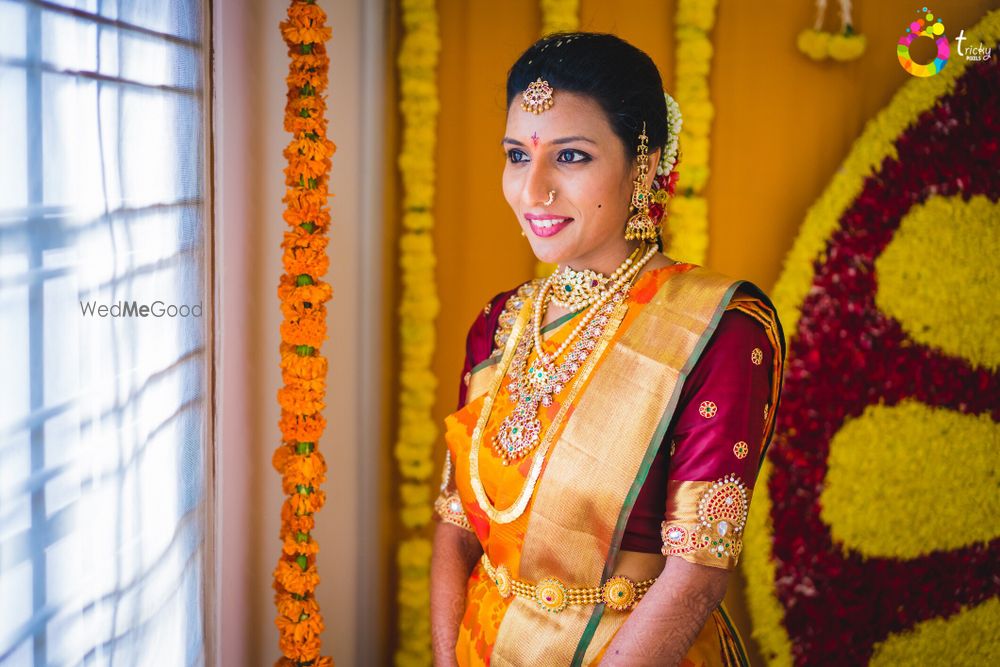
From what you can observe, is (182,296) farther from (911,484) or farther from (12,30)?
(911,484)

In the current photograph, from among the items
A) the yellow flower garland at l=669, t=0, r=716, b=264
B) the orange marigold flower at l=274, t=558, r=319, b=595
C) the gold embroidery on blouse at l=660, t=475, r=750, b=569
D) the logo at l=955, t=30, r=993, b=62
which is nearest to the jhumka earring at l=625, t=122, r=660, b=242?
the gold embroidery on blouse at l=660, t=475, r=750, b=569

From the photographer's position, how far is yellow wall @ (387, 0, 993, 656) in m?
1.87

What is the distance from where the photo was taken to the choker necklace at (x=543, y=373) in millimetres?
1270

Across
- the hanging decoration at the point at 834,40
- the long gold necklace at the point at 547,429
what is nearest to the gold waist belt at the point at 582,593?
the long gold necklace at the point at 547,429

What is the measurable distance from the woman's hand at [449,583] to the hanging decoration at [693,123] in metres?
0.91

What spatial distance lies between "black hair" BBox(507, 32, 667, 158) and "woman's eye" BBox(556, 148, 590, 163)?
0.06 meters

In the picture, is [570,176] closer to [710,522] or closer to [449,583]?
[710,522]

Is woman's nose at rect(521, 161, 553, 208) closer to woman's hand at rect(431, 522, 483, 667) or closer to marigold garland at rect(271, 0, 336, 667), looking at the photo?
marigold garland at rect(271, 0, 336, 667)

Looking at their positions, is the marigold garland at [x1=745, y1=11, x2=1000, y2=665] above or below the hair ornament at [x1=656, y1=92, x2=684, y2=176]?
below

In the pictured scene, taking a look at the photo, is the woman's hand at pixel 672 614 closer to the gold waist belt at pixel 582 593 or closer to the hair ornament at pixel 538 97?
the gold waist belt at pixel 582 593

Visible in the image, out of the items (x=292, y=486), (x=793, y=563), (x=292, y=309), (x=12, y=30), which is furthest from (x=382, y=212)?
(x=793, y=563)

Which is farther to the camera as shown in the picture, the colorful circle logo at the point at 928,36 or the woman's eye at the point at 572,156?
the colorful circle logo at the point at 928,36

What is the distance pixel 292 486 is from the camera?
1.53 m

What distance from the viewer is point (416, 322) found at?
2033 millimetres
